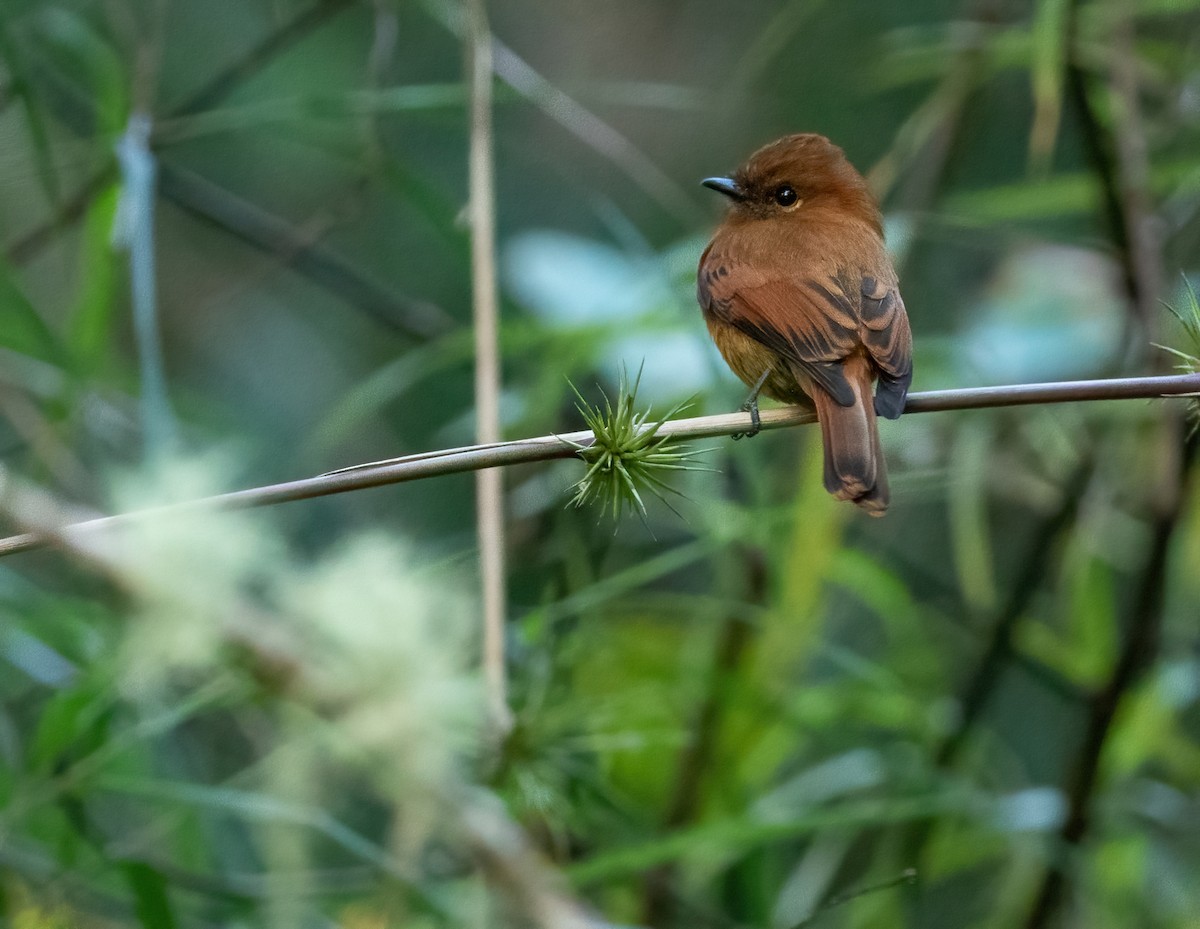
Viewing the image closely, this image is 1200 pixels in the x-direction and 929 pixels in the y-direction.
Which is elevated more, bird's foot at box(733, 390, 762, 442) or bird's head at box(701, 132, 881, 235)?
bird's head at box(701, 132, 881, 235)

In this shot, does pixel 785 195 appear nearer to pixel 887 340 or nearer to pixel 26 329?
pixel 887 340

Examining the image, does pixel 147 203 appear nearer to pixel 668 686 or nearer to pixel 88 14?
pixel 668 686

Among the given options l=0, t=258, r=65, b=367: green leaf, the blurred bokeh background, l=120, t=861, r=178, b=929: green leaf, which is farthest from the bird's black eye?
l=120, t=861, r=178, b=929: green leaf

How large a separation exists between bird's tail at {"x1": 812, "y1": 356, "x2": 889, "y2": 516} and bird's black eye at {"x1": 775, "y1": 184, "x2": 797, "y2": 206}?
2.53ft

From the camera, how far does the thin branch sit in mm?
1630

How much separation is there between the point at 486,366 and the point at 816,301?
0.66m

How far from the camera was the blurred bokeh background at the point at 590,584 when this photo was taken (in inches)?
102

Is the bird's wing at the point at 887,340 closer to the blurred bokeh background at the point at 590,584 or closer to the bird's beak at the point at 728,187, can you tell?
the blurred bokeh background at the point at 590,584

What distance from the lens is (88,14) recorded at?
418 cm

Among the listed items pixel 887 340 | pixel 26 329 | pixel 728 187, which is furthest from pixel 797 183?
pixel 26 329

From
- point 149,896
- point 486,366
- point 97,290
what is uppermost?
point 97,290

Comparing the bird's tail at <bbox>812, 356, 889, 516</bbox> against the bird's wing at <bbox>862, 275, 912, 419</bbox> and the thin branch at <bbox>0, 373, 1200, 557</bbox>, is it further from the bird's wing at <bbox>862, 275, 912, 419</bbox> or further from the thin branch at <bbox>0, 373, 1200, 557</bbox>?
the thin branch at <bbox>0, 373, 1200, 557</bbox>

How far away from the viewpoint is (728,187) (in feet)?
10.6

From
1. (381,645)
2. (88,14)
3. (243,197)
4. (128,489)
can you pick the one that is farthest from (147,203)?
(243,197)
